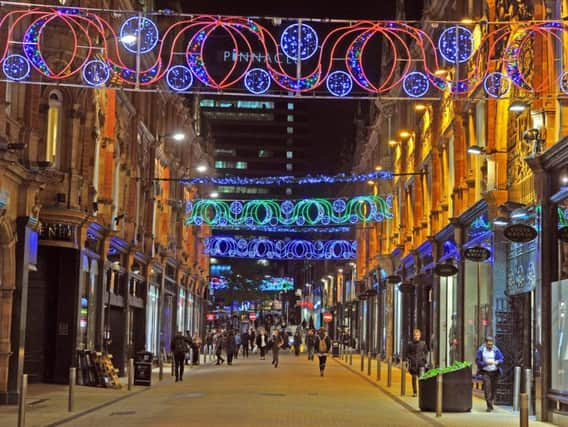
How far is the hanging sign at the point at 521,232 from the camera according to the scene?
2044cm

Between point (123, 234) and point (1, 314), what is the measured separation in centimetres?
1599

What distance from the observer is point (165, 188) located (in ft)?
173

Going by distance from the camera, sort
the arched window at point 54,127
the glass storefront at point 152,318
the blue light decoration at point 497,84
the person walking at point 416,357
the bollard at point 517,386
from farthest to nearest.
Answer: the glass storefront at point 152,318
the arched window at point 54,127
the person walking at point 416,357
the bollard at point 517,386
the blue light decoration at point 497,84

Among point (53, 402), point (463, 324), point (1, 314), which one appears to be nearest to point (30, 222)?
point (1, 314)

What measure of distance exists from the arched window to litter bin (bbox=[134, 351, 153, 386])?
654 cm

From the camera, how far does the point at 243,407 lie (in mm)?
23375

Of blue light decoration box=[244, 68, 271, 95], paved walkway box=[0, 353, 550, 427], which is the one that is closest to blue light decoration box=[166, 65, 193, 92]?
blue light decoration box=[244, 68, 271, 95]

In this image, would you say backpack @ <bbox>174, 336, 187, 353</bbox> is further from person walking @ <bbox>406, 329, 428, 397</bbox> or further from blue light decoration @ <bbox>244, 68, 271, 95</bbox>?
blue light decoration @ <bbox>244, 68, 271, 95</bbox>

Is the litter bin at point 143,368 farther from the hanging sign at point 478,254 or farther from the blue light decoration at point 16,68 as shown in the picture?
the blue light decoration at point 16,68

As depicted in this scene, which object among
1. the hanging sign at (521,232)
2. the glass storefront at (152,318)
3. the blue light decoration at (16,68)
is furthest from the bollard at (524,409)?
the glass storefront at (152,318)

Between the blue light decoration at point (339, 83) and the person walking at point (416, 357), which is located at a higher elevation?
the blue light decoration at point (339, 83)

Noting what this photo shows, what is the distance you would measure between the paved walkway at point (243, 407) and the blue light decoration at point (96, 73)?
6.48 metres

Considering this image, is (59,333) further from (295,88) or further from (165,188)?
(165,188)

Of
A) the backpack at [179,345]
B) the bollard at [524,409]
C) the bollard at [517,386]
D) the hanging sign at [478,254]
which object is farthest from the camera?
the backpack at [179,345]
